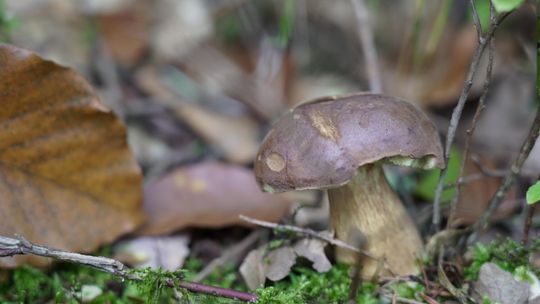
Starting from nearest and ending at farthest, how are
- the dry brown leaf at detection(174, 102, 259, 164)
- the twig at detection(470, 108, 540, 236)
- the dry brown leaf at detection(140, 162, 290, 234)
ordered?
the twig at detection(470, 108, 540, 236), the dry brown leaf at detection(140, 162, 290, 234), the dry brown leaf at detection(174, 102, 259, 164)

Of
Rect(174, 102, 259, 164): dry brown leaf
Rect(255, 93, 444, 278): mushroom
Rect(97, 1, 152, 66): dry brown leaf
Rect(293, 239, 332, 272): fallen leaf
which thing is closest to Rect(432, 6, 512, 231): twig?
Rect(255, 93, 444, 278): mushroom

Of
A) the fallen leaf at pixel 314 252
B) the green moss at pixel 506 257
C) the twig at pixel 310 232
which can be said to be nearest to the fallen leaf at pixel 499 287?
the green moss at pixel 506 257

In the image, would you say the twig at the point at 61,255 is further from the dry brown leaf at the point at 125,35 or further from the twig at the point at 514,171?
the dry brown leaf at the point at 125,35

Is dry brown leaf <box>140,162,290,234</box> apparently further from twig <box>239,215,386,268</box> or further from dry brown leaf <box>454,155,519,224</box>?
dry brown leaf <box>454,155,519,224</box>

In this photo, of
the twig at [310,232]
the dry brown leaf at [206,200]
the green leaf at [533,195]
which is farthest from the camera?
the dry brown leaf at [206,200]

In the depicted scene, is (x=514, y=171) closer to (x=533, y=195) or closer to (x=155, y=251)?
(x=533, y=195)
